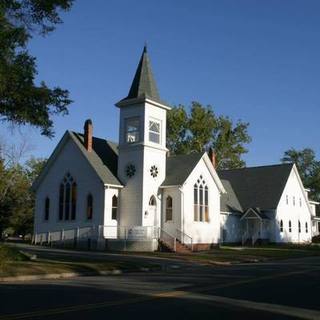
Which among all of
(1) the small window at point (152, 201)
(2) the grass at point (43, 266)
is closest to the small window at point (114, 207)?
(1) the small window at point (152, 201)

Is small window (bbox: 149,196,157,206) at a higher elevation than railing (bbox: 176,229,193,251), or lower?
higher

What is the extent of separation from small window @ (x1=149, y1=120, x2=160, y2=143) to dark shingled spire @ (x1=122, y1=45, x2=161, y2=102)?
178 centimetres

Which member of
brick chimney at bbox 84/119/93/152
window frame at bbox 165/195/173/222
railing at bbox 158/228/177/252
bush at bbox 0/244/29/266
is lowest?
bush at bbox 0/244/29/266

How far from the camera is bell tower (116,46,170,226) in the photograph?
40656 millimetres

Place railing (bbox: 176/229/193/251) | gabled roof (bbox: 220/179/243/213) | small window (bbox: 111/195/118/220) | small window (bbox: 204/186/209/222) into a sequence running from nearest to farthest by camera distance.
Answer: railing (bbox: 176/229/193/251) < small window (bbox: 111/195/118/220) < small window (bbox: 204/186/209/222) < gabled roof (bbox: 220/179/243/213)

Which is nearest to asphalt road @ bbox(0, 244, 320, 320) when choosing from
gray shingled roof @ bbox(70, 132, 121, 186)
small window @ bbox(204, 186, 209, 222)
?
gray shingled roof @ bbox(70, 132, 121, 186)

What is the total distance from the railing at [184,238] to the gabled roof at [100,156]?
5.71 metres

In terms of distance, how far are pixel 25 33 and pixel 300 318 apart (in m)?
13.5

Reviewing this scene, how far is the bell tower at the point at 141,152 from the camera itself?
40.7m

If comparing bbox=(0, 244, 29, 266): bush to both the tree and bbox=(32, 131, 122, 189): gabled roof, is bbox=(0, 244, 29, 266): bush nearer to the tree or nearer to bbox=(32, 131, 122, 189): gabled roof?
the tree

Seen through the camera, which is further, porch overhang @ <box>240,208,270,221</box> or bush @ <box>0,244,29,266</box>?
porch overhang @ <box>240,208,270,221</box>

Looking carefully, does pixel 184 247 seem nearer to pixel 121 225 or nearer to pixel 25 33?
pixel 121 225

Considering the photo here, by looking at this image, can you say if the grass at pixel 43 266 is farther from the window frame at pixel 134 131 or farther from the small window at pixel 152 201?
the window frame at pixel 134 131

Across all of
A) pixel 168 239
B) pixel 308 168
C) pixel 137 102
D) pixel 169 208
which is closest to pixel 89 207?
pixel 169 208
